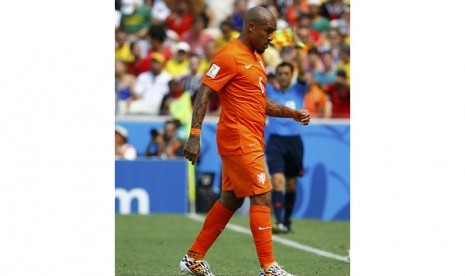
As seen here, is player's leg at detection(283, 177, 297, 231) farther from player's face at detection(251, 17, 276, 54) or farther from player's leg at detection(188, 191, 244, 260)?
player's face at detection(251, 17, 276, 54)

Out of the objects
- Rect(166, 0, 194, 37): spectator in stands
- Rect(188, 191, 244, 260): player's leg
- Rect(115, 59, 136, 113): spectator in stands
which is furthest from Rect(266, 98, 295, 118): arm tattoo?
Rect(166, 0, 194, 37): spectator in stands

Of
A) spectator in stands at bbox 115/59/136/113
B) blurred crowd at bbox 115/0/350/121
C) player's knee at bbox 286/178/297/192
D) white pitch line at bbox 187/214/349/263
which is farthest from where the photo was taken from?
spectator in stands at bbox 115/59/136/113

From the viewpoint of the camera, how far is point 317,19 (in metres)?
20.9

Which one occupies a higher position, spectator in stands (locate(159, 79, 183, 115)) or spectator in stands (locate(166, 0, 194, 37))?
spectator in stands (locate(166, 0, 194, 37))

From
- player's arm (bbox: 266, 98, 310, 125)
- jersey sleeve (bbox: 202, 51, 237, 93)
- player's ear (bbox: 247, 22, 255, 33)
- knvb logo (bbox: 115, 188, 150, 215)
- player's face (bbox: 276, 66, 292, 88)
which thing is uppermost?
player's ear (bbox: 247, 22, 255, 33)

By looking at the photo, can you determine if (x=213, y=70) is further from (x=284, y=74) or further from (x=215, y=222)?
(x=284, y=74)

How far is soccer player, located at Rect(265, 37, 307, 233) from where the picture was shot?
13.9m

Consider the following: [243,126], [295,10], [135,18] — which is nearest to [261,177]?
[243,126]

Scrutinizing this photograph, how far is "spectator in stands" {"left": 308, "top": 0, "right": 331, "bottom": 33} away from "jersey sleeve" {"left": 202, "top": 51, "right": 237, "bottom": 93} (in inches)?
488

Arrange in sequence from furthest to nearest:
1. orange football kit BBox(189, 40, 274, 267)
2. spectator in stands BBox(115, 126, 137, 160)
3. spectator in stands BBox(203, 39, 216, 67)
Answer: spectator in stands BBox(203, 39, 216, 67) → spectator in stands BBox(115, 126, 137, 160) → orange football kit BBox(189, 40, 274, 267)

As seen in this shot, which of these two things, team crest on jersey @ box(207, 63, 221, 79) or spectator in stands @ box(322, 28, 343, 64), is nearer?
team crest on jersey @ box(207, 63, 221, 79)

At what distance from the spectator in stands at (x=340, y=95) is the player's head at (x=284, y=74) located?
11.5ft

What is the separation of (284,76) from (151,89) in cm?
651

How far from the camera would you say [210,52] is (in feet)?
67.9
